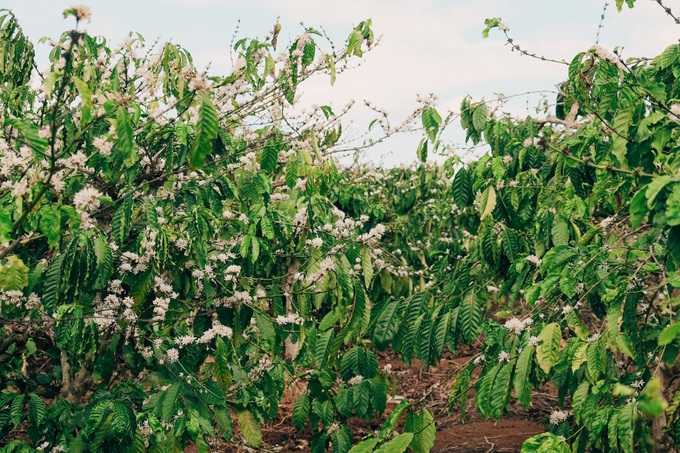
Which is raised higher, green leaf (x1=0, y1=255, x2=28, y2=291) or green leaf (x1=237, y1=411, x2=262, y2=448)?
green leaf (x1=0, y1=255, x2=28, y2=291)

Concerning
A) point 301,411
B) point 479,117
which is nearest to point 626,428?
point 301,411

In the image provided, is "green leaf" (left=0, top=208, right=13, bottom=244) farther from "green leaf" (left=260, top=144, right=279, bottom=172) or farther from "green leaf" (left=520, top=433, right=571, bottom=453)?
"green leaf" (left=520, top=433, right=571, bottom=453)

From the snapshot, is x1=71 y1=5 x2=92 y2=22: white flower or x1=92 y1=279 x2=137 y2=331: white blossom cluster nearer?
x1=71 y1=5 x2=92 y2=22: white flower

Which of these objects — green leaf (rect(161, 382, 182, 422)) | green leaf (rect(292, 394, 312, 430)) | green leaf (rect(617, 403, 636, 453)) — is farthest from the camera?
green leaf (rect(292, 394, 312, 430))

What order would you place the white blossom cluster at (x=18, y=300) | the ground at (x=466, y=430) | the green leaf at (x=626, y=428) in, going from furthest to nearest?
the ground at (x=466, y=430), the white blossom cluster at (x=18, y=300), the green leaf at (x=626, y=428)

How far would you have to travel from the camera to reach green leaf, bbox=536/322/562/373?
2918 millimetres

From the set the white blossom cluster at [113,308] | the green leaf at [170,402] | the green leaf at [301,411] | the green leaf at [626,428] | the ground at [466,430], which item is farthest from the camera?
the ground at [466,430]

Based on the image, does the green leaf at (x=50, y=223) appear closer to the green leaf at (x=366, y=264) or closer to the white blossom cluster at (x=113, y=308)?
the white blossom cluster at (x=113, y=308)

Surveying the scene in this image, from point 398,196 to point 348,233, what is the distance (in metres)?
6.75

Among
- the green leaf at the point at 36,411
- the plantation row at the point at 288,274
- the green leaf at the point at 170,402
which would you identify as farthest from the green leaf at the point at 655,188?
the green leaf at the point at 36,411

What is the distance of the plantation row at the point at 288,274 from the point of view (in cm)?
317

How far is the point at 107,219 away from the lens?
4254mm

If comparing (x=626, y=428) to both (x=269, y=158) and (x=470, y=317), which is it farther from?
(x=269, y=158)

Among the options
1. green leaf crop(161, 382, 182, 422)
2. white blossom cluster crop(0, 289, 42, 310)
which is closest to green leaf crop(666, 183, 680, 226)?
green leaf crop(161, 382, 182, 422)
